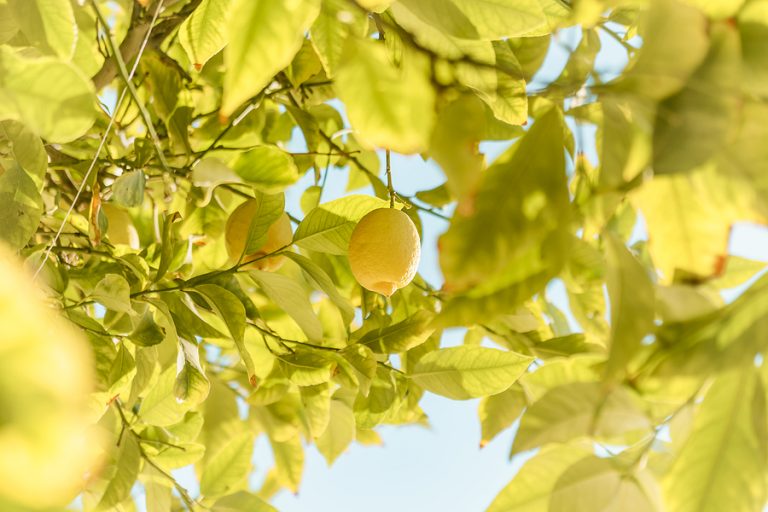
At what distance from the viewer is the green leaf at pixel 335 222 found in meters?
0.70

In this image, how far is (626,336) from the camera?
28cm

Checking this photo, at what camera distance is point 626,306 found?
29cm

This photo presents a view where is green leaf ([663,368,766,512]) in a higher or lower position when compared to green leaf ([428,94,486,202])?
lower

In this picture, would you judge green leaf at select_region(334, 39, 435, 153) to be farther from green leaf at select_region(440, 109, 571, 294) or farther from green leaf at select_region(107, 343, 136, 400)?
green leaf at select_region(107, 343, 136, 400)

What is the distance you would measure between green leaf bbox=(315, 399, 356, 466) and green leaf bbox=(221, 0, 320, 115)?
2.52 feet

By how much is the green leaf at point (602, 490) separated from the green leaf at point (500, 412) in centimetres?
50

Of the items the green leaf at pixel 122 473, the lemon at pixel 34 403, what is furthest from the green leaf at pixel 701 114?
the green leaf at pixel 122 473

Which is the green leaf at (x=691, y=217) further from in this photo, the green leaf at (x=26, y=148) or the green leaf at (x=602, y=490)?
the green leaf at (x=26, y=148)

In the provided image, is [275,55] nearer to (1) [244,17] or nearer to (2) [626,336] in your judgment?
(1) [244,17]

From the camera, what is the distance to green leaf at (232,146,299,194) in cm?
76

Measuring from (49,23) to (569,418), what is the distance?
436 millimetres

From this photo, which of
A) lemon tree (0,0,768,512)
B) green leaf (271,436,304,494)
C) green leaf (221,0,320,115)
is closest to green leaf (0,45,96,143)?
lemon tree (0,0,768,512)

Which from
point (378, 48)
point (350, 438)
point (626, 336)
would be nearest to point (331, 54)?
point (378, 48)

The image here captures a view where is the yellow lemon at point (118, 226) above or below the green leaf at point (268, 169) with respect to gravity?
below
